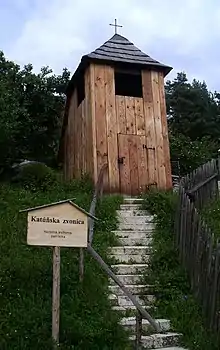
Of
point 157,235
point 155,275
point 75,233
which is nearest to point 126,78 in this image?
point 157,235

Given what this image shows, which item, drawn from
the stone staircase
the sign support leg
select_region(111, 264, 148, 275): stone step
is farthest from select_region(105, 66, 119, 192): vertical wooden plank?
the sign support leg

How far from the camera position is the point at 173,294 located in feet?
24.0

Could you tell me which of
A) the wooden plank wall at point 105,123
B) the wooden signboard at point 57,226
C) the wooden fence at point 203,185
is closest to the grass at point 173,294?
the wooden fence at point 203,185

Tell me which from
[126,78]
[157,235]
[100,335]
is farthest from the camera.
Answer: [126,78]

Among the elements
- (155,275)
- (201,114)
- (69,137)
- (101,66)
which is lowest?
(155,275)

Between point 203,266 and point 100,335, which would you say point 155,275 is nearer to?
point 203,266

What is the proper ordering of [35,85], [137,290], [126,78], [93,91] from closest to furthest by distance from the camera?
1. [137,290]
2. [93,91]
3. [126,78]
4. [35,85]

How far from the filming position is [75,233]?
20.0ft

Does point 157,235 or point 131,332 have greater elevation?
point 157,235

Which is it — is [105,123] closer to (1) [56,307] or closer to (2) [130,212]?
(2) [130,212]

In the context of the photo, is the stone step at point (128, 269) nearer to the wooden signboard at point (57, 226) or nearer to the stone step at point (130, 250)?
the stone step at point (130, 250)

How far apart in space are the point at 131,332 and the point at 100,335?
704mm

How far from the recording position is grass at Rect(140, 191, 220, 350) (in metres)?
6.19

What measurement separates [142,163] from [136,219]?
357 cm
